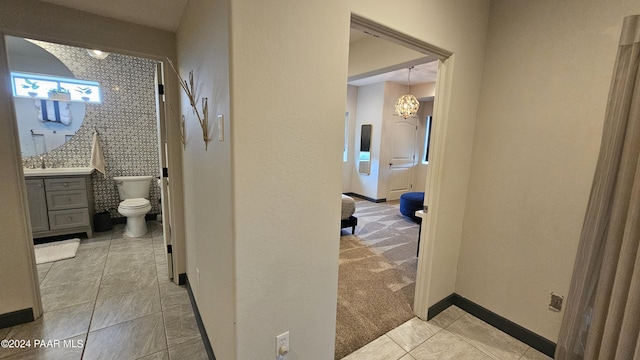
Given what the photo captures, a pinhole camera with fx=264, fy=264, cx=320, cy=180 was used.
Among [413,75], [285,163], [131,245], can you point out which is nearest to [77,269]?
[131,245]

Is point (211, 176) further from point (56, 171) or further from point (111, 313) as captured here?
point (56, 171)

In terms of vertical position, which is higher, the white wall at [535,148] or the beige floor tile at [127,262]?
the white wall at [535,148]

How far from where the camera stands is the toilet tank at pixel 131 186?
393cm

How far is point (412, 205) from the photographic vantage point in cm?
470

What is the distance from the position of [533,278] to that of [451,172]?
93 cm

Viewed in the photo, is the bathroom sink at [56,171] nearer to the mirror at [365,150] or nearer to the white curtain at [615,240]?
the white curtain at [615,240]

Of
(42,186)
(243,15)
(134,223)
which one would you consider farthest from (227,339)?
(42,186)

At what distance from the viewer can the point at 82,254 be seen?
3137mm

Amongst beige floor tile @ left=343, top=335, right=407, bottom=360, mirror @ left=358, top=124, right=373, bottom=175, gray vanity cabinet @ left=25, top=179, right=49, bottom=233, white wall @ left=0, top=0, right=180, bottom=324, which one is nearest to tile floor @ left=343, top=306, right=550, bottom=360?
beige floor tile @ left=343, top=335, right=407, bottom=360

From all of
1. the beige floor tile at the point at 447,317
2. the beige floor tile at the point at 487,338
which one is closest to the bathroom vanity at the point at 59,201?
the beige floor tile at the point at 447,317

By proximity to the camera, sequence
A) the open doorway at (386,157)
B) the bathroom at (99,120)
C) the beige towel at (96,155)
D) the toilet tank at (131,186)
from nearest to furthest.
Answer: the open doorway at (386,157), the bathroom at (99,120), the beige towel at (96,155), the toilet tank at (131,186)

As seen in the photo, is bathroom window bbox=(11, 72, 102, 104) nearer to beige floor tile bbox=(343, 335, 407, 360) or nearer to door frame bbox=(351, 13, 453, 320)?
door frame bbox=(351, 13, 453, 320)

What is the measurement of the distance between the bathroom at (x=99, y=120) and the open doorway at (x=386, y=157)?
3.01 m

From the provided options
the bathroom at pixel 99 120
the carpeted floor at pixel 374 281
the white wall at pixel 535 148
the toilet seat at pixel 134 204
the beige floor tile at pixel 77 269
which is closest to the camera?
the white wall at pixel 535 148
